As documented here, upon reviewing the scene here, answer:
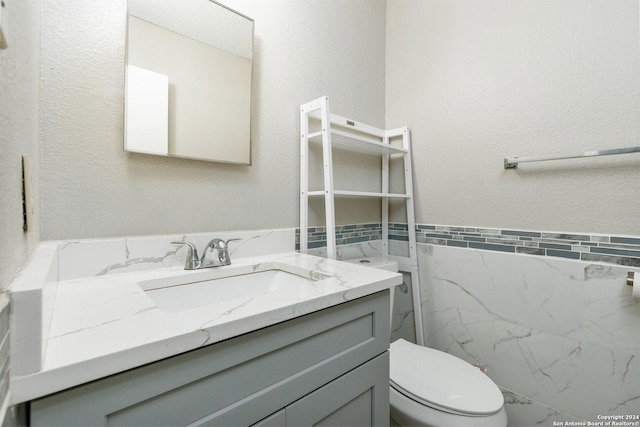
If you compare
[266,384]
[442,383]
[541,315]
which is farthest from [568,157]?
[266,384]

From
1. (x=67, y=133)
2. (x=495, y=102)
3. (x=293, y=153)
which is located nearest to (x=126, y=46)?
(x=67, y=133)

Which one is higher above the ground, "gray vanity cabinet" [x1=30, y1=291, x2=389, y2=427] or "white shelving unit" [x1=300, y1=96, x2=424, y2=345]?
"white shelving unit" [x1=300, y1=96, x2=424, y2=345]

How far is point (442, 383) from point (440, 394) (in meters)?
0.07

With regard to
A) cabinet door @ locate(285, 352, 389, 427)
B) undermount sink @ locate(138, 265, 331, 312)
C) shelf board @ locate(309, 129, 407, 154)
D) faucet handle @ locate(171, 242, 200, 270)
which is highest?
shelf board @ locate(309, 129, 407, 154)

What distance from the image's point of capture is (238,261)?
108 cm

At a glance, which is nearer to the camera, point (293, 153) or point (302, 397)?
point (302, 397)

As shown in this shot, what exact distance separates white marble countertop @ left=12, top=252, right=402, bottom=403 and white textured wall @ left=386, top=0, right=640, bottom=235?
82 centimetres

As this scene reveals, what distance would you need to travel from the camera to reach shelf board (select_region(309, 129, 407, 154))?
1330 millimetres

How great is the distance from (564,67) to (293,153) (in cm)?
113

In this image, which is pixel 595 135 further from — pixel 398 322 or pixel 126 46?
pixel 126 46

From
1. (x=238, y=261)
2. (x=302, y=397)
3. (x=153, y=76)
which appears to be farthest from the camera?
(x=238, y=261)

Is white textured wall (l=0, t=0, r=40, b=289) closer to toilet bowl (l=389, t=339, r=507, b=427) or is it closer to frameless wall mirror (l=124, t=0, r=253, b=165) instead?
frameless wall mirror (l=124, t=0, r=253, b=165)

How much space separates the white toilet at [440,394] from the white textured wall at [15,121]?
108 cm

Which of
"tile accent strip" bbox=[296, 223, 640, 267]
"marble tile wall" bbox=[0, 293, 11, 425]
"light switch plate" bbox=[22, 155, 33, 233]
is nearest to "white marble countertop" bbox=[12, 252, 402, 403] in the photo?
"marble tile wall" bbox=[0, 293, 11, 425]
